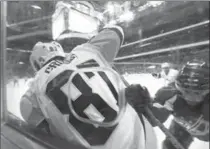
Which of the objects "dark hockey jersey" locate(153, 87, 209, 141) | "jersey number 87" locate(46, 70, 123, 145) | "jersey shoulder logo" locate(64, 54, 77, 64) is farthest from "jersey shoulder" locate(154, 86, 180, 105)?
"jersey shoulder logo" locate(64, 54, 77, 64)

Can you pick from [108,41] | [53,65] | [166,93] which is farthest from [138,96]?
[53,65]

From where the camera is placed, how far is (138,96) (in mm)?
591

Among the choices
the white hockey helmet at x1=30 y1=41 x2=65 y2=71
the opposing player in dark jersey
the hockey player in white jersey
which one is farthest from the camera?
the white hockey helmet at x1=30 y1=41 x2=65 y2=71

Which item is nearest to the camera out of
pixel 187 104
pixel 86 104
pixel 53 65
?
pixel 187 104

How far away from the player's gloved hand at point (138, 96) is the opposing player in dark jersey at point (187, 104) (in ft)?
0.07

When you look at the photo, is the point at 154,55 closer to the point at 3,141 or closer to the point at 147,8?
the point at 147,8

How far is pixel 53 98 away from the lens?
73 centimetres

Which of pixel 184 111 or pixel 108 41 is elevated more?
pixel 108 41

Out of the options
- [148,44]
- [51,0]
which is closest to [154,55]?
[148,44]

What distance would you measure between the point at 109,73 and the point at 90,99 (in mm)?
86

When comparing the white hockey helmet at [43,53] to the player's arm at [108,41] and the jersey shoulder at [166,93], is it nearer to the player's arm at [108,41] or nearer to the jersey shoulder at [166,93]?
the player's arm at [108,41]

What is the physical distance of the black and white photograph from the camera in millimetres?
533

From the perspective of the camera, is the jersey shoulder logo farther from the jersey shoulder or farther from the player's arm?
the jersey shoulder

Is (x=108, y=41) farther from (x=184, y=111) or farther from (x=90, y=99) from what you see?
(x=184, y=111)
